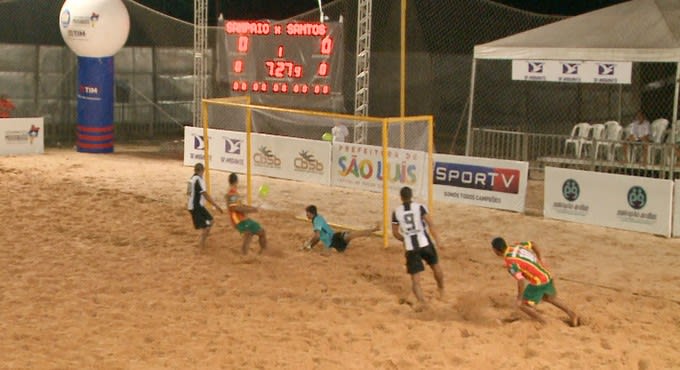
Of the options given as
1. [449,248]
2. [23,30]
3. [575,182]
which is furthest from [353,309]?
[23,30]

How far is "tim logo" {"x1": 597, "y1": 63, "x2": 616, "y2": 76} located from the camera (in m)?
20.6

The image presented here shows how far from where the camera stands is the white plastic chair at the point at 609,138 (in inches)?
842

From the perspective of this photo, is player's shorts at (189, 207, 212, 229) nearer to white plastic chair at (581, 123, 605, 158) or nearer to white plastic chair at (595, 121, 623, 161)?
white plastic chair at (595, 121, 623, 161)

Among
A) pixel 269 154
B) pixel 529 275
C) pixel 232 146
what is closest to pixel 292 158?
pixel 269 154

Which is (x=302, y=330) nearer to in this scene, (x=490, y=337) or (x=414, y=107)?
(x=490, y=337)

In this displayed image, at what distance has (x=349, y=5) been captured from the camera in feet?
102

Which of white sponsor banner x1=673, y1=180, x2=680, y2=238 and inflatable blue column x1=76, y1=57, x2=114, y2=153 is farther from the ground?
inflatable blue column x1=76, y1=57, x2=114, y2=153

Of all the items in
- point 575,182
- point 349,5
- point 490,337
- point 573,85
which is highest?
point 349,5

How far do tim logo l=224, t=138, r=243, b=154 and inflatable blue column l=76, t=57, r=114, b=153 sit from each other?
5688 mm

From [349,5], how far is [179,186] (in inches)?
476

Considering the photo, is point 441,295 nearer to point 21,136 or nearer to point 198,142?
point 198,142

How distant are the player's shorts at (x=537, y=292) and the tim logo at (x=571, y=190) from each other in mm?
6848

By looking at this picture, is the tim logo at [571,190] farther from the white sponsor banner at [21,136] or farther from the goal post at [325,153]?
the white sponsor banner at [21,136]

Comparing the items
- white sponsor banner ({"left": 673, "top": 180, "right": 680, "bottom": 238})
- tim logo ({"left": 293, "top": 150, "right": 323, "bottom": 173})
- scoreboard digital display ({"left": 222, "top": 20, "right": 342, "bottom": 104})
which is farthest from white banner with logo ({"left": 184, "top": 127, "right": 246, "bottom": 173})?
white sponsor banner ({"left": 673, "top": 180, "right": 680, "bottom": 238})
